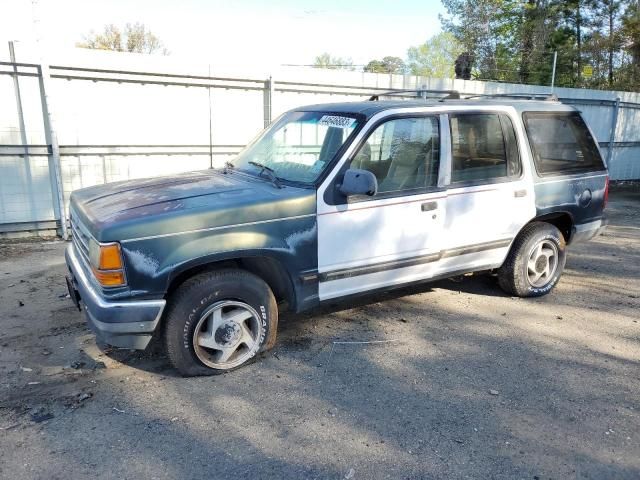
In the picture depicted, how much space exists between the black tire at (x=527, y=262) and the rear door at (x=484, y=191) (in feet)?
0.57

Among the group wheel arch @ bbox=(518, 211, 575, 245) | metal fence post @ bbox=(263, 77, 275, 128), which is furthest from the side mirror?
metal fence post @ bbox=(263, 77, 275, 128)

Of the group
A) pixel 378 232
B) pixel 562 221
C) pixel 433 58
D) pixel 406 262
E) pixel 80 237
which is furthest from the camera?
pixel 433 58

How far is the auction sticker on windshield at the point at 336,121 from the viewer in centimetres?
408

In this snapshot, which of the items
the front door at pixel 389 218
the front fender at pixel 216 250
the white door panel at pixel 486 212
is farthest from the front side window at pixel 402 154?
the front fender at pixel 216 250

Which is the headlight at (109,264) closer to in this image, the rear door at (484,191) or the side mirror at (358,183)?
the side mirror at (358,183)

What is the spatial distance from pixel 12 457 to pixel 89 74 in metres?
6.28

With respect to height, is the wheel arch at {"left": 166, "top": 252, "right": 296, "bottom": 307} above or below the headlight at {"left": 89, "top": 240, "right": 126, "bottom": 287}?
below

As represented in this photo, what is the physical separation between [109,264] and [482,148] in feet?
10.7

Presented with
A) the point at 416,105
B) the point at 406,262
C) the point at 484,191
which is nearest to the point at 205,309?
the point at 406,262

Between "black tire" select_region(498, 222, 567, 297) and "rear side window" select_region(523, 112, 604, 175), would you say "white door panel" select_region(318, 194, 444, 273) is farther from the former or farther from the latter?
"rear side window" select_region(523, 112, 604, 175)

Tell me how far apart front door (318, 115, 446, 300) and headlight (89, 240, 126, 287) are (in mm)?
1403

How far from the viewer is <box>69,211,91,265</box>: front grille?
3597 mm

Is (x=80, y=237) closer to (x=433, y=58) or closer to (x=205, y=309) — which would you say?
(x=205, y=309)

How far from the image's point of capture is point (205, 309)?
353 centimetres
